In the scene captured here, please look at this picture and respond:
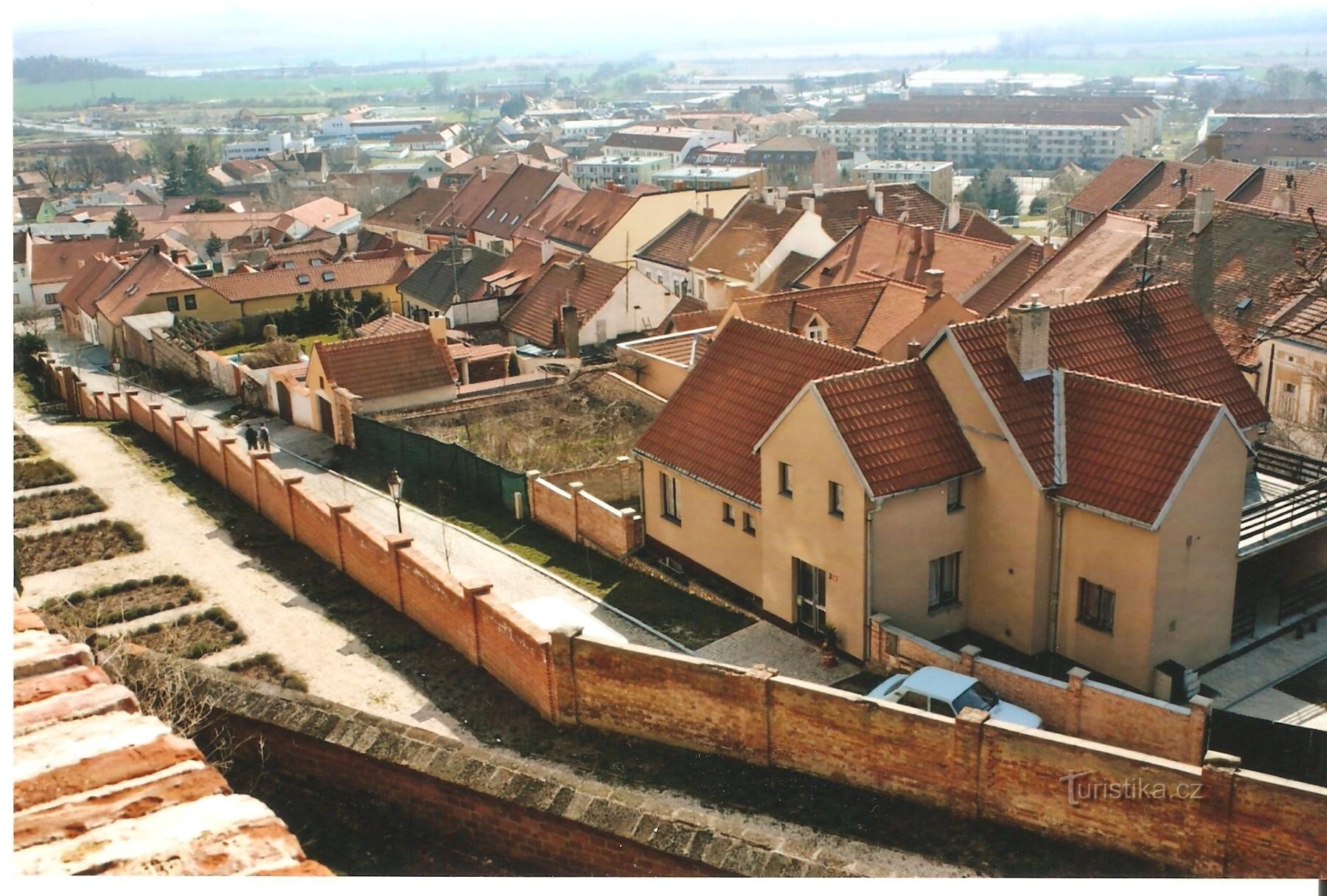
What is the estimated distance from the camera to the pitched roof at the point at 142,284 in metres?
47.1

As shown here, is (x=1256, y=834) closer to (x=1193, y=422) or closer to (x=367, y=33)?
(x=1193, y=422)

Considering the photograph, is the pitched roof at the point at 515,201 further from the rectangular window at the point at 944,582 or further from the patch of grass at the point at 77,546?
the rectangular window at the point at 944,582

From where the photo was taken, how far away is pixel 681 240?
4972 cm

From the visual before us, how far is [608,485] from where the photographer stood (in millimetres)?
25781

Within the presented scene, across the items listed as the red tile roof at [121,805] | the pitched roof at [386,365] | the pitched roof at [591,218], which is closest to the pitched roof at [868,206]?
the pitched roof at [591,218]

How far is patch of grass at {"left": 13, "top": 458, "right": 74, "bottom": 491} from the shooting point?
24.3 metres

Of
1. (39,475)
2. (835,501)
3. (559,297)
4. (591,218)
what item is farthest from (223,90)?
(835,501)

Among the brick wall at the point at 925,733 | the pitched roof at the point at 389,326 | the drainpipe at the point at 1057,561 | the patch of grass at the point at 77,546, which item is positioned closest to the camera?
the brick wall at the point at 925,733

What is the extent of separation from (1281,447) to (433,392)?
18.8 meters

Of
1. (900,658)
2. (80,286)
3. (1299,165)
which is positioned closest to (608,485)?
(900,658)

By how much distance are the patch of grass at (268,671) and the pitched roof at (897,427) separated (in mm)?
7997

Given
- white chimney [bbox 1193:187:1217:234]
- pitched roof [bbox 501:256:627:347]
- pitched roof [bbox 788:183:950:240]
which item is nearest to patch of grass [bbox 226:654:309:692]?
pitched roof [bbox 501:256:627:347]

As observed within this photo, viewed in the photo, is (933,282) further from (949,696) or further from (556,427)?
(949,696)

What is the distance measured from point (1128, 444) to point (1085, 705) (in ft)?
12.7
